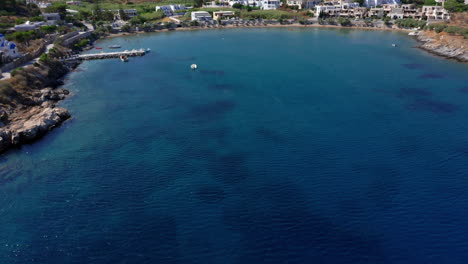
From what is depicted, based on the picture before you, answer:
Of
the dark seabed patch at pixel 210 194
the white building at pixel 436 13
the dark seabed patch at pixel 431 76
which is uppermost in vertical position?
the white building at pixel 436 13

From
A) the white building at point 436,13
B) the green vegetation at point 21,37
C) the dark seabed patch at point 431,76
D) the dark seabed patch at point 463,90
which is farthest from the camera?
the white building at point 436,13

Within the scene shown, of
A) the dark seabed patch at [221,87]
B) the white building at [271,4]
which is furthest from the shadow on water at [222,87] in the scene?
the white building at [271,4]

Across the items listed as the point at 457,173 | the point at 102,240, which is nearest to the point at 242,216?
the point at 102,240

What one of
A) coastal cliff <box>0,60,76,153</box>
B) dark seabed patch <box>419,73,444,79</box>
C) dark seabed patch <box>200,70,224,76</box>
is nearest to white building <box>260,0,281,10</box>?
dark seabed patch <box>200,70,224,76</box>

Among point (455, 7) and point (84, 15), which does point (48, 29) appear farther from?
point (455, 7)

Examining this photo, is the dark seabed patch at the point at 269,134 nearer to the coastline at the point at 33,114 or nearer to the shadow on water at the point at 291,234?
the shadow on water at the point at 291,234
